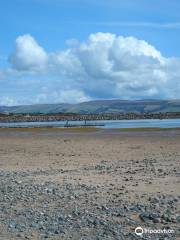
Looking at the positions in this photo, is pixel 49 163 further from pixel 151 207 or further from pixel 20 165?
pixel 151 207

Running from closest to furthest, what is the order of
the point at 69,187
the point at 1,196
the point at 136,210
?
the point at 136,210, the point at 1,196, the point at 69,187

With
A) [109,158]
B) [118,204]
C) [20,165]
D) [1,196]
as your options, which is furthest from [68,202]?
[109,158]

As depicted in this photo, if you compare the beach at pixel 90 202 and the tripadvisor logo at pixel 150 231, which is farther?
the beach at pixel 90 202

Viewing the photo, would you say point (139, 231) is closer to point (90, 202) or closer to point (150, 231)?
point (150, 231)

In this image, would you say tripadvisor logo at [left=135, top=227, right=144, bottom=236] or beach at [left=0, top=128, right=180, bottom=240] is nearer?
tripadvisor logo at [left=135, top=227, right=144, bottom=236]

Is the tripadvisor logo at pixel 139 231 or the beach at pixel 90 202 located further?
the beach at pixel 90 202

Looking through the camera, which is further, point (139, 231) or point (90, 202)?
point (90, 202)

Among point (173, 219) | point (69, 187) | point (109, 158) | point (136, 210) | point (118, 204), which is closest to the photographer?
point (173, 219)

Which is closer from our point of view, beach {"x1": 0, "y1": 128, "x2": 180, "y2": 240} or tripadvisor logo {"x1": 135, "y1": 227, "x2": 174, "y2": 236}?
tripadvisor logo {"x1": 135, "y1": 227, "x2": 174, "y2": 236}

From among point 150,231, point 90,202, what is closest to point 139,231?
point 150,231

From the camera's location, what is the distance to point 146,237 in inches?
349

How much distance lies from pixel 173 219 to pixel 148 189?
157 inches

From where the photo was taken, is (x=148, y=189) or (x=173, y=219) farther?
(x=148, y=189)

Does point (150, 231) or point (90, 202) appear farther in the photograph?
point (90, 202)
